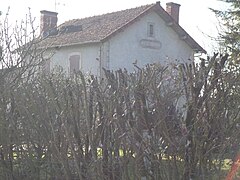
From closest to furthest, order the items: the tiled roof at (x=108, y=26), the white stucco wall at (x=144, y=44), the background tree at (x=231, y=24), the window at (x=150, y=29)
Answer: the background tree at (x=231, y=24)
the tiled roof at (x=108, y=26)
the white stucco wall at (x=144, y=44)
the window at (x=150, y=29)

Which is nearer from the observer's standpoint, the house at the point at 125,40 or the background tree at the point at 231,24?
the background tree at the point at 231,24

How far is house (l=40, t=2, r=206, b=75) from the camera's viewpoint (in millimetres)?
24484

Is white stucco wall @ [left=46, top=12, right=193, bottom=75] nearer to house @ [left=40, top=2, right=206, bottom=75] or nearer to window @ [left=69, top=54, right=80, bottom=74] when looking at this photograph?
house @ [left=40, top=2, right=206, bottom=75]

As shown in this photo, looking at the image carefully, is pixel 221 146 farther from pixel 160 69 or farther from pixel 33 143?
pixel 33 143

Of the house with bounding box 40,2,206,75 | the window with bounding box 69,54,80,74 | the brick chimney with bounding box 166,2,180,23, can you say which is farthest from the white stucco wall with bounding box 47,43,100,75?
the brick chimney with bounding box 166,2,180,23

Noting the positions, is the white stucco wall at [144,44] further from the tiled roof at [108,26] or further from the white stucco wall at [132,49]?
the tiled roof at [108,26]

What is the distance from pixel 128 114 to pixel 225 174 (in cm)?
155

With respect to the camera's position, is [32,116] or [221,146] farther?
[32,116]

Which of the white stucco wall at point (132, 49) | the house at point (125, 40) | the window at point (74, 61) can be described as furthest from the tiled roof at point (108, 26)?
the window at point (74, 61)

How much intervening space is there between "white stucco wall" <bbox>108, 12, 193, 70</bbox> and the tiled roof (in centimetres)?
40

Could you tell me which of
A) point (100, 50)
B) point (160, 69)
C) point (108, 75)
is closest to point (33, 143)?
point (108, 75)

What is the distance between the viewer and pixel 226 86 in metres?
5.50

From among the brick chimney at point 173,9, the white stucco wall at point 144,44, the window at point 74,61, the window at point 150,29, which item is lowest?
the window at point 74,61

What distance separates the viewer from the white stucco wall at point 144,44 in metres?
24.9
